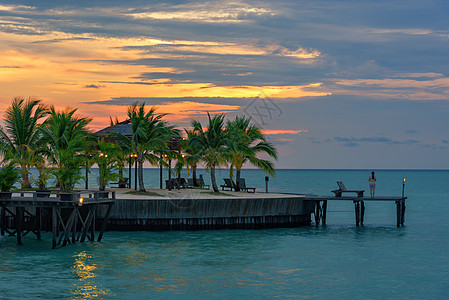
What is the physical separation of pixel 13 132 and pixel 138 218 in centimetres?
1426

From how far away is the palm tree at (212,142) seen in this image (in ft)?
147

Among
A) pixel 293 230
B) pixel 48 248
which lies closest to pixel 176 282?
pixel 48 248

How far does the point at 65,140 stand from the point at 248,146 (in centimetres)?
1424

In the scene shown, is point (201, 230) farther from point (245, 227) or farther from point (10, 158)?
point (10, 158)

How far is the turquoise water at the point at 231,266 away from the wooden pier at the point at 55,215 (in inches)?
32.0

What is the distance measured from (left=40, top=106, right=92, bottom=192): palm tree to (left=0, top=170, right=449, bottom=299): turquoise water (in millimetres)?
4531

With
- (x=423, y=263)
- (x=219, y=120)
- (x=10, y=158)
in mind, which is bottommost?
(x=423, y=263)

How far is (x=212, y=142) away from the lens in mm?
44938

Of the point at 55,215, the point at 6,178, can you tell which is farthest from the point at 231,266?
the point at 6,178

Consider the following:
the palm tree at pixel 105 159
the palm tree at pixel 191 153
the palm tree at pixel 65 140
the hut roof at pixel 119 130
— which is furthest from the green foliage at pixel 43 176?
the palm tree at pixel 191 153

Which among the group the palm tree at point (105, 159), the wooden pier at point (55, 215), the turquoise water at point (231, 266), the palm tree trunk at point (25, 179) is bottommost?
the turquoise water at point (231, 266)

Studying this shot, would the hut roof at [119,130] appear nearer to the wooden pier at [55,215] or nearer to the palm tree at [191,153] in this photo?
the palm tree at [191,153]

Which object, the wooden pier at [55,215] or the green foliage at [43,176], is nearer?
the wooden pier at [55,215]

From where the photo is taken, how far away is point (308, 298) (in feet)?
75.6
